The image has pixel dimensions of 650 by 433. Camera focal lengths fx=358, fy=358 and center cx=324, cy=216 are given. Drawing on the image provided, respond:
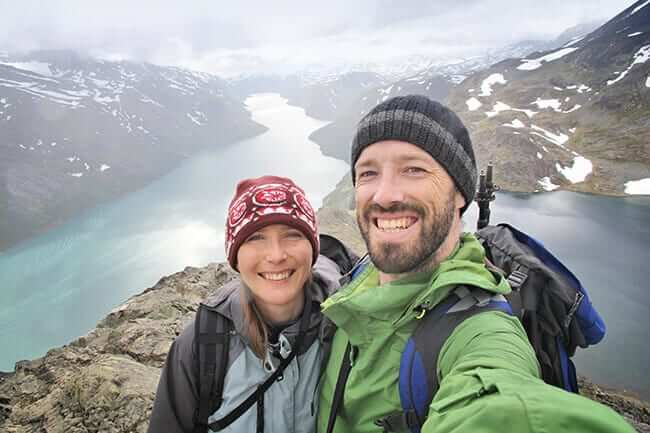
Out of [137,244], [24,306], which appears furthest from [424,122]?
[137,244]

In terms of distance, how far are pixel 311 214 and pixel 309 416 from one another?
188 cm

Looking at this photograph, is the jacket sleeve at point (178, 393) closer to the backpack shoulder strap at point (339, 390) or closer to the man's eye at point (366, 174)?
the backpack shoulder strap at point (339, 390)

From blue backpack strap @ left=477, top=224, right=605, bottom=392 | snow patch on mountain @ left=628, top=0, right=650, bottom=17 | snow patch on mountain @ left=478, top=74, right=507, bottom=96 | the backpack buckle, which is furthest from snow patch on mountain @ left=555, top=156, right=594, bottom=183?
snow patch on mountain @ left=628, top=0, right=650, bottom=17

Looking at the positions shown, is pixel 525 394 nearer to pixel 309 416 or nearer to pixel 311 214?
pixel 309 416

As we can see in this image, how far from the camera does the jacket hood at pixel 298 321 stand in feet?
10.2

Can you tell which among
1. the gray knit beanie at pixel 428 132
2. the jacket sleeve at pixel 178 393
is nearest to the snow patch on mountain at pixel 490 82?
the gray knit beanie at pixel 428 132

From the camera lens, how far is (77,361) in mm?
8047

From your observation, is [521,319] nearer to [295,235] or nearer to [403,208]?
[403,208]

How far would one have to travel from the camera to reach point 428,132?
2912 millimetres

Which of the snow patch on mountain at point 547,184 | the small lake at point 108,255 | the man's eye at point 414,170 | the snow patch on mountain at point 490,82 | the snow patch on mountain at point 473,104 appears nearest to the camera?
the man's eye at point 414,170

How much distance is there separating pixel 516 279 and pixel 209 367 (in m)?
2.48

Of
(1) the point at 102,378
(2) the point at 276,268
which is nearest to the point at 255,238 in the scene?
(2) the point at 276,268

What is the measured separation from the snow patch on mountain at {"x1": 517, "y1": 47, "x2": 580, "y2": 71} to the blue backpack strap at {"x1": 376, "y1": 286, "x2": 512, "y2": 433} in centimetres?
14008

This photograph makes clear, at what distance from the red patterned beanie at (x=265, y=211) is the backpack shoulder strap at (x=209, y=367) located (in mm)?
749
